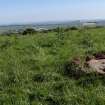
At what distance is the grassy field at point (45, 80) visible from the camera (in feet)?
32.6

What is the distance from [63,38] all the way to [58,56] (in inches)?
178

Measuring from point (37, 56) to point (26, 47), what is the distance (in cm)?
279

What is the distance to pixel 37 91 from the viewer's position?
10.7 m

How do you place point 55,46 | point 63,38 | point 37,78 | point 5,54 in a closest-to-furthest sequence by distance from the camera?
point 37,78 < point 5,54 < point 55,46 < point 63,38

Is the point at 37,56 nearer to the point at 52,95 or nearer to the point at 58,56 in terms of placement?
the point at 58,56

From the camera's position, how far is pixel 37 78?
1197cm

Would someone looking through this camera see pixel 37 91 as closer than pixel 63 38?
Yes

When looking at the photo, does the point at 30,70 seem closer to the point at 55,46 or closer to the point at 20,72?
the point at 20,72

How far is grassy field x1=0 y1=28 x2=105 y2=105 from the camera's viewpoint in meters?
9.93

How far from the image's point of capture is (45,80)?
1167 centimetres

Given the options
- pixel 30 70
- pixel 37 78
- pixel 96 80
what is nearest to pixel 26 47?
pixel 30 70

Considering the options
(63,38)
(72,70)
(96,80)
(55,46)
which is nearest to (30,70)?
(72,70)

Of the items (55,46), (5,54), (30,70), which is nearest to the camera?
(30,70)

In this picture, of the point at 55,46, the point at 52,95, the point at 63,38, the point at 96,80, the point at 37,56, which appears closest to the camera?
the point at 52,95
